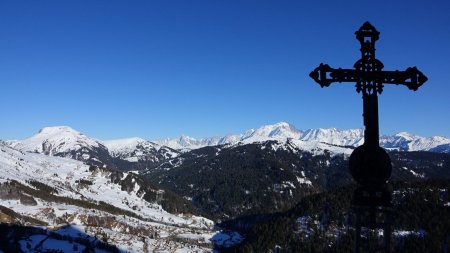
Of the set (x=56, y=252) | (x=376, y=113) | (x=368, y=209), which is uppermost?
(x=376, y=113)

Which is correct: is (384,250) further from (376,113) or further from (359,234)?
(376,113)

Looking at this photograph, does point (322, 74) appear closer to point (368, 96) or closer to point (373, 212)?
point (368, 96)

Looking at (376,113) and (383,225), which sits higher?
(376,113)

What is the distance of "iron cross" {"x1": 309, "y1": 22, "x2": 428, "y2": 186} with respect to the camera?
12.6 metres

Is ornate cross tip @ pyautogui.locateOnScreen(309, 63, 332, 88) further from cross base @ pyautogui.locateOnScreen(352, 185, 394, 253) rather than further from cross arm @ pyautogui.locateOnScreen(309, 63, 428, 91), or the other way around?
cross base @ pyautogui.locateOnScreen(352, 185, 394, 253)

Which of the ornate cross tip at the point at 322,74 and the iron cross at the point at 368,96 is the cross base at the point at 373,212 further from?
the ornate cross tip at the point at 322,74

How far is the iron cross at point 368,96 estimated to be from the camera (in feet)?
41.5

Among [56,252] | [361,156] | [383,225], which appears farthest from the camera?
[56,252]

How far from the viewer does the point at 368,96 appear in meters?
13.0

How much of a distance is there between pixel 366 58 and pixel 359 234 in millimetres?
4751

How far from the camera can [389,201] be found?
12.3 metres

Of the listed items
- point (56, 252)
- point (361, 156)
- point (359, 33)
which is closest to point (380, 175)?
point (361, 156)

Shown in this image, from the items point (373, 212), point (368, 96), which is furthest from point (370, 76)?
point (373, 212)

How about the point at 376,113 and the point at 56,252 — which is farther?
the point at 56,252
